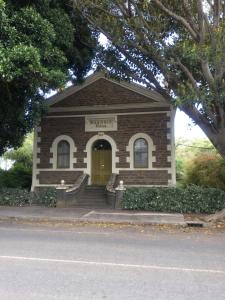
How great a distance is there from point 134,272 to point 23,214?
10251 mm

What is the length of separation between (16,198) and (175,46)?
34.5ft

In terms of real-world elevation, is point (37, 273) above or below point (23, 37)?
below

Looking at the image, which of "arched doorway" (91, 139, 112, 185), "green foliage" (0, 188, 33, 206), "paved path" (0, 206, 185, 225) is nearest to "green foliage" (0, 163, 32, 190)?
"green foliage" (0, 188, 33, 206)

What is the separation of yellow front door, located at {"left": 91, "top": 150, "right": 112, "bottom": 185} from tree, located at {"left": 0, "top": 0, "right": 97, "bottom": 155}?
170 inches

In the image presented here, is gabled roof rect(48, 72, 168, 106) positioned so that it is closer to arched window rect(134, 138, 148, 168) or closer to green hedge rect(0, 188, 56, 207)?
arched window rect(134, 138, 148, 168)

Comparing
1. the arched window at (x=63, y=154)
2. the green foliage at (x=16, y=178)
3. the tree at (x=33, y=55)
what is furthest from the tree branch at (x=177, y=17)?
the green foliage at (x=16, y=178)

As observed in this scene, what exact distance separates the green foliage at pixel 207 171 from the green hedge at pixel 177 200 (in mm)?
3519

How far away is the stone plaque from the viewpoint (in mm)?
21922

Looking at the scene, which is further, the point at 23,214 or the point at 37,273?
the point at 23,214

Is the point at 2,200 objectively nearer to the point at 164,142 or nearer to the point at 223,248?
the point at 164,142

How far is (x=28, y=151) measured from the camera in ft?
103

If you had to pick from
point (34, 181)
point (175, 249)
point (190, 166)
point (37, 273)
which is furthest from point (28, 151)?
→ point (37, 273)

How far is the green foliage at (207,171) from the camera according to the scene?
2102 cm

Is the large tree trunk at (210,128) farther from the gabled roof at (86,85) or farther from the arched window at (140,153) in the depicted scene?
the gabled roof at (86,85)
